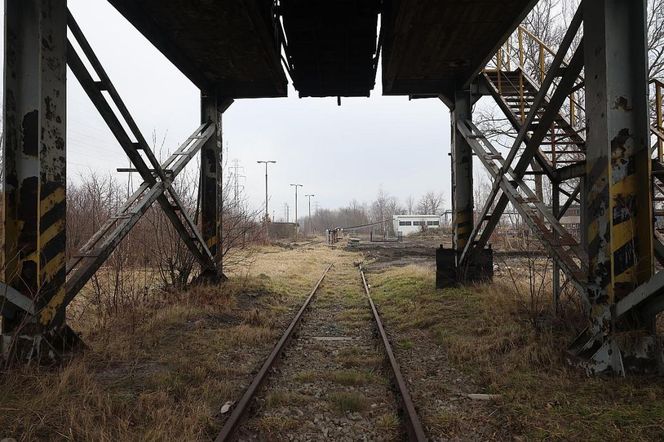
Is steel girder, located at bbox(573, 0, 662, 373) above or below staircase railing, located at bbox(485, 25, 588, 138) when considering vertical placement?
below

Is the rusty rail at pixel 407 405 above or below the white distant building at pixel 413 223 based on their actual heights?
below

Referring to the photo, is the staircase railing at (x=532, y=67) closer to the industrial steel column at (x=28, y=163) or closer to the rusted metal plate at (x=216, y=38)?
the rusted metal plate at (x=216, y=38)

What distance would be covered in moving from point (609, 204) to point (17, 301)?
18.4 feet

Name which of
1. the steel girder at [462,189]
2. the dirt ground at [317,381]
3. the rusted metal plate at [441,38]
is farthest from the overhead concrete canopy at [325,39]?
the dirt ground at [317,381]

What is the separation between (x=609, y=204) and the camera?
4004 mm

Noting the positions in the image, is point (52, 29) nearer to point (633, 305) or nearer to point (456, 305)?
point (633, 305)

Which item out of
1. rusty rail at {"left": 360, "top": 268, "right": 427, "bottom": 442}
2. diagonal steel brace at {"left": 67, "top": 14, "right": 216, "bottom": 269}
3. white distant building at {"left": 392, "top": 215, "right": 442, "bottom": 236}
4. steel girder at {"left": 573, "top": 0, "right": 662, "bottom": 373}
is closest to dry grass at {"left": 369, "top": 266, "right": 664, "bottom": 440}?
rusty rail at {"left": 360, "top": 268, "right": 427, "bottom": 442}

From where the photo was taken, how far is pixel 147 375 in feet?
14.6

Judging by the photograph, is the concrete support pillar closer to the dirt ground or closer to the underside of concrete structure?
the underside of concrete structure

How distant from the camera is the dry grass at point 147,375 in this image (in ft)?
10.6

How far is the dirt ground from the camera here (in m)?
3.26

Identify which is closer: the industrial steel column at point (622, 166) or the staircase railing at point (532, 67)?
the industrial steel column at point (622, 166)

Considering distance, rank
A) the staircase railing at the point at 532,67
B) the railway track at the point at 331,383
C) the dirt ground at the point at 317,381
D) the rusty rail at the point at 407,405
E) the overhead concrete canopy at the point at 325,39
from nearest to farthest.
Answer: the rusty rail at the point at 407,405 < the dirt ground at the point at 317,381 < the railway track at the point at 331,383 < the overhead concrete canopy at the point at 325,39 < the staircase railing at the point at 532,67

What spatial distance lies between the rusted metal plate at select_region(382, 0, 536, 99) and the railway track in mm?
4606
